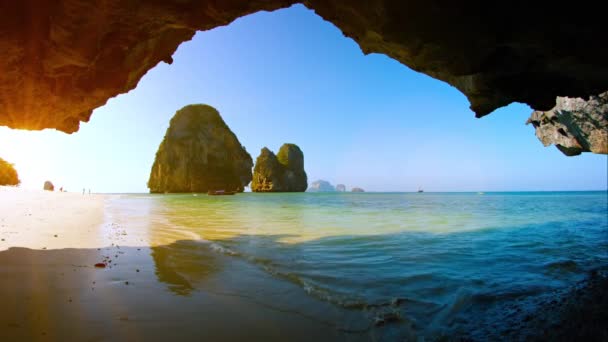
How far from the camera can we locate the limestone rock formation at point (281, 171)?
384 feet

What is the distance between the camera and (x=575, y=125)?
16.5m

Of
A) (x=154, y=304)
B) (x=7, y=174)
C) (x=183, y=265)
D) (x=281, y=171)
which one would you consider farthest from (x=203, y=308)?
(x=281, y=171)

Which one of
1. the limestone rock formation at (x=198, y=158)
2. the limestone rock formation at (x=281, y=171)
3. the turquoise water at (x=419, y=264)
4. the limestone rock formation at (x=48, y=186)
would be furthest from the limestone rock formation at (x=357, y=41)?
the limestone rock formation at (x=281, y=171)

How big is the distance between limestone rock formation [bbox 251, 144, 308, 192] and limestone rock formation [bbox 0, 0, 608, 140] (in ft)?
361

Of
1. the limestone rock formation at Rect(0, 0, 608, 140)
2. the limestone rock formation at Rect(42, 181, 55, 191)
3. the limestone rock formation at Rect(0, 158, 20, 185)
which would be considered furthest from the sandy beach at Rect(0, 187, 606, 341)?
the limestone rock formation at Rect(42, 181, 55, 191)

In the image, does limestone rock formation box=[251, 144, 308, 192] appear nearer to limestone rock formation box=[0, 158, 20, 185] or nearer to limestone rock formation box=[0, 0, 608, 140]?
limestone rock formation box=[0, 158, 20, 185]

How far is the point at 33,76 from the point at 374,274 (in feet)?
26.0

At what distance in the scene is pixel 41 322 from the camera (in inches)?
125

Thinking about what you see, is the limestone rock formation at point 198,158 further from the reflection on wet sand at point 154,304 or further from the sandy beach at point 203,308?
the sandy beach at point 203,308

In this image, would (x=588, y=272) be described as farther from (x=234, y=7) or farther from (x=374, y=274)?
(x=234, y=7)

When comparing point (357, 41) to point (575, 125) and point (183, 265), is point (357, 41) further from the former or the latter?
point (575, 125)

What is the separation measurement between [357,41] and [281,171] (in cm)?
11596

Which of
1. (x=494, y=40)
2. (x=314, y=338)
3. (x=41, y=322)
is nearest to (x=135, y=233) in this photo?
(x=41, y=322)

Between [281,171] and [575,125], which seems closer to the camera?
[575,125]
